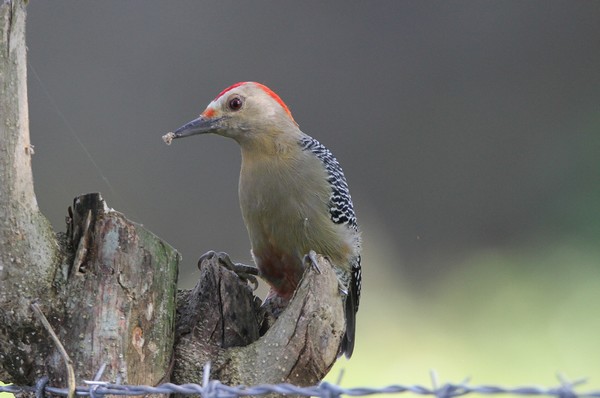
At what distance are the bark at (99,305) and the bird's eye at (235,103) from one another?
3.92ft

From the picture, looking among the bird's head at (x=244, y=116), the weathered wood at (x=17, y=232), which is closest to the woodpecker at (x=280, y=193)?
the bird's head at (x=244, y=116)

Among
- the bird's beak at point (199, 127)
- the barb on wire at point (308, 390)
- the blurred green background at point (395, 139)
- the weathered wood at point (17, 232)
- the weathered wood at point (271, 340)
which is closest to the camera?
the barb on wire at point (308, 390)

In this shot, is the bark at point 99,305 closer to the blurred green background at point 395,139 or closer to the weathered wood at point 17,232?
the weathered wood at point 17,232

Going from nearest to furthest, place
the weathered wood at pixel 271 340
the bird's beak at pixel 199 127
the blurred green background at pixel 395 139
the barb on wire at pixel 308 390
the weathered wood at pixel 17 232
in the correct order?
1. the barb on wire at pixel 308 390
2. the weathered wood at pixel 17 232
3. the weathered wood at pixel 271 340
4. the bird's beak at pixel 199 127
5. the blurred green background at pixel 395 139

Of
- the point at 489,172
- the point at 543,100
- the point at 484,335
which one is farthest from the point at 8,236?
the point at 543,100

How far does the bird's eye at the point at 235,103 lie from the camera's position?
403cm

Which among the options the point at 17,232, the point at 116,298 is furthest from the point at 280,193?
the point at 17,232

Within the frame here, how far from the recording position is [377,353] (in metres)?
7.94

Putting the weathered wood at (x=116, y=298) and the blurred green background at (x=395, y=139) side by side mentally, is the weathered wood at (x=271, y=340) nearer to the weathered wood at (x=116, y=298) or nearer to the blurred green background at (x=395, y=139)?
the weathered wood at (x=116, y=298)

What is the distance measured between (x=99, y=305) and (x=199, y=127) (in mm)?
1333

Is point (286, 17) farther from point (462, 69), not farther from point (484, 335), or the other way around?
point (484, 335)

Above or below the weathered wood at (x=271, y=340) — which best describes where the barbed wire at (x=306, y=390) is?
below

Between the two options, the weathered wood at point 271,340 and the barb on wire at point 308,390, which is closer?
the barb on wire at point 308,390

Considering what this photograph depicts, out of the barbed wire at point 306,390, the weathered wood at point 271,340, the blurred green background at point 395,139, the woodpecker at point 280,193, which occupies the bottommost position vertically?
the barbed wire at point 306,390
